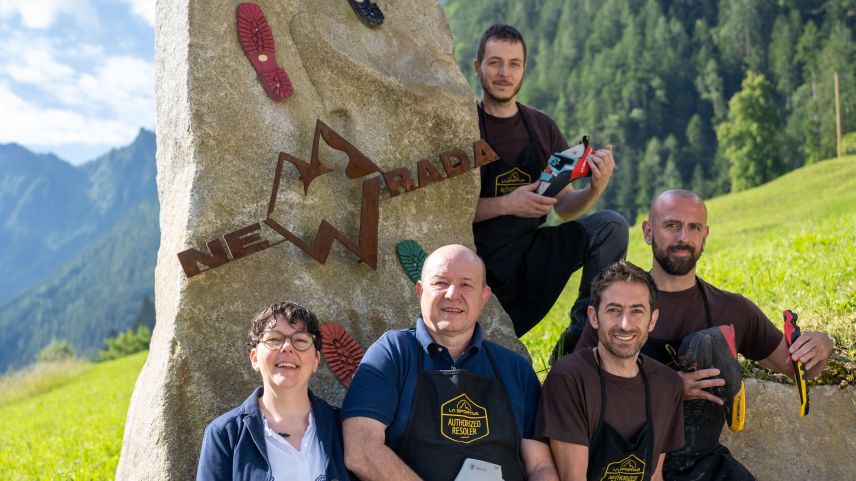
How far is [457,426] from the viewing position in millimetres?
3857

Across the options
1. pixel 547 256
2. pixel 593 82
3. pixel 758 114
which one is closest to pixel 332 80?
pixel 547 256

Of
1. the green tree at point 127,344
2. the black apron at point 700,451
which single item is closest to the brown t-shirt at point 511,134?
the black apron at point 700,451

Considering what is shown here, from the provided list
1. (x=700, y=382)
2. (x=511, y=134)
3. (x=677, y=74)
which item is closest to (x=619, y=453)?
(x=700, y=382)

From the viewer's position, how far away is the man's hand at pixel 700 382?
440 cm

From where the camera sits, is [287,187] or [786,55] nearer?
[287,187]

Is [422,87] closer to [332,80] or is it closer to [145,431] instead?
[332,80]

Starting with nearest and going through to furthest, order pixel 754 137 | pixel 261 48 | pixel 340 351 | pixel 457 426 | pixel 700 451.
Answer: pixel 457 426 → pixel 700 451 → pixel 340 351 → pixel 261 48 → pixel 754 137

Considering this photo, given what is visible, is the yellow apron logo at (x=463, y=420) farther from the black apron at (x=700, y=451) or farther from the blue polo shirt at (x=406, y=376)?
the black apron at (x=700, y=451)

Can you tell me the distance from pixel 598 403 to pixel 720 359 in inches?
32.5

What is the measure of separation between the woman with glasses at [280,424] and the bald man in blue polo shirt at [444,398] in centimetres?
12

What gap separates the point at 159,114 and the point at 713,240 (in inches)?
741

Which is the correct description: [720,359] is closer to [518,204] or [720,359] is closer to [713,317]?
[713,317]

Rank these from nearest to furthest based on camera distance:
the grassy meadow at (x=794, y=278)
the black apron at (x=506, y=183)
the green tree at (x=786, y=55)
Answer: the black apron at (x=506, y=183) < the grassy meadow at (x=794, y=278) < the green tree at (x=786, y=55)

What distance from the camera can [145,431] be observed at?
4438mm
